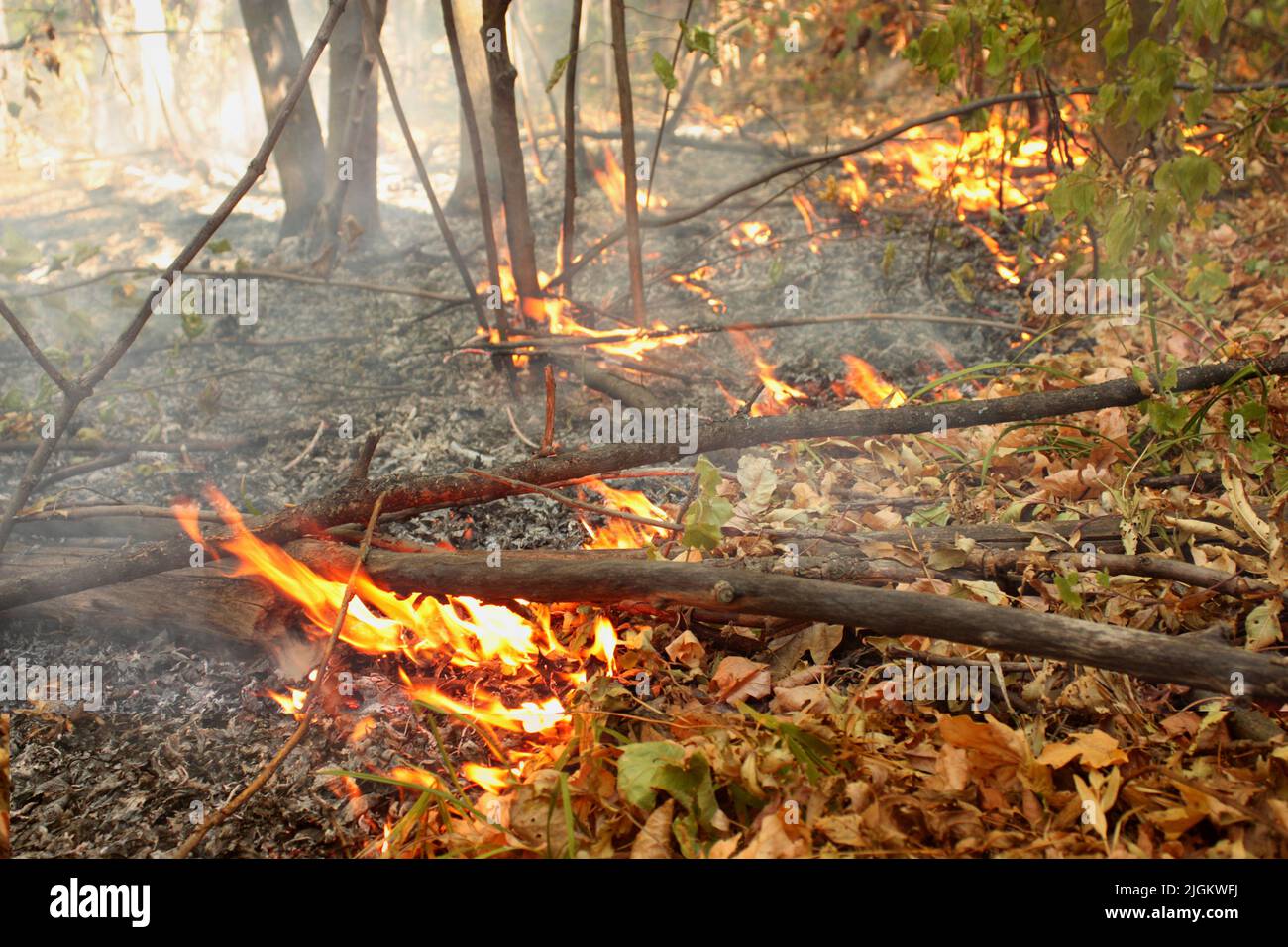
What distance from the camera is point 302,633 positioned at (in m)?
2.73

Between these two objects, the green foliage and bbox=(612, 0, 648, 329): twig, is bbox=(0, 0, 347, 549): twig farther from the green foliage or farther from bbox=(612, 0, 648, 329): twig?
the green foliage

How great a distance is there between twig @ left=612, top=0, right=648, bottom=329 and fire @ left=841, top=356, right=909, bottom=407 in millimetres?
937

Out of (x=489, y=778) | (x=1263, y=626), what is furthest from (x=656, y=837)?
(x=1263, y=626)

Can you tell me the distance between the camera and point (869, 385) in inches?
156

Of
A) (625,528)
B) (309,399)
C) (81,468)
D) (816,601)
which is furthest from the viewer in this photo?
(309,399)

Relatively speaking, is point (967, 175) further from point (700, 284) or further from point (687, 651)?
point (687, 651)

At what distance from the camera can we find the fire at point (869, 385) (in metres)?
3.77

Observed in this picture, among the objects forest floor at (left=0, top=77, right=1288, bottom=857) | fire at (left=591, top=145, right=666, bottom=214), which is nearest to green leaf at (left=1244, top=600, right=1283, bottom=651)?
forest floor at (left=0, top=77, right=1288, bottom=857)

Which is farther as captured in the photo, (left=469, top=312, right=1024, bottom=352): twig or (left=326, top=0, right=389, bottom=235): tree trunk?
(left=326, top=0, right=389, bottom=235): tree trunk

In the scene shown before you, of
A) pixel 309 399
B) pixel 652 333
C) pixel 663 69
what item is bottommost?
pixel 309 399

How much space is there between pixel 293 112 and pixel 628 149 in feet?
8.19

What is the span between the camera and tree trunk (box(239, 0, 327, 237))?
538 cm

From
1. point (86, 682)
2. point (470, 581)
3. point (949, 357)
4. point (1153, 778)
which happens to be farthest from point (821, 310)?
point (86, 682)

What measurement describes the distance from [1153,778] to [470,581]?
164 cm
